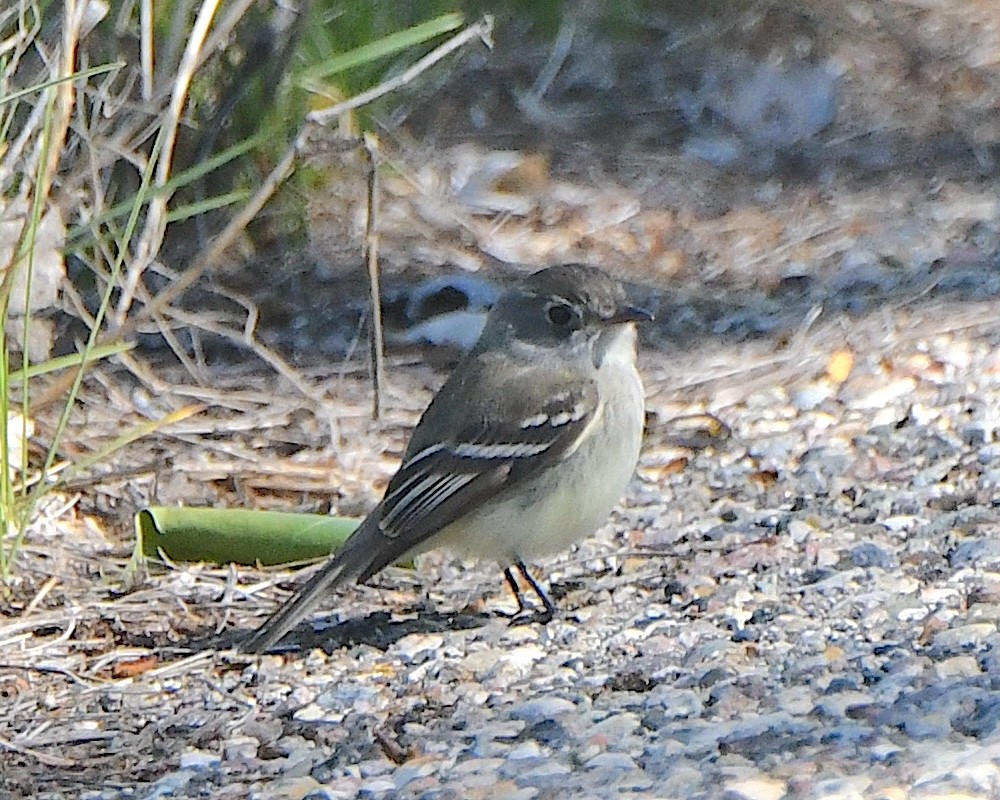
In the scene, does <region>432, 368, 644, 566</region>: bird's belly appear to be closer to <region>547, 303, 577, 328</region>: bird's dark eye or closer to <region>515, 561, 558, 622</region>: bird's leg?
<region>515, 561, 558, 622</region>: bird's leg

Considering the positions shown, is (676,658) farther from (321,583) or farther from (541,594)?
(321,583)

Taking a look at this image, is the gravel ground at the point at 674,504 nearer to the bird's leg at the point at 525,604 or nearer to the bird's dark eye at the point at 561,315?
the bird's leg at the point at 525,604

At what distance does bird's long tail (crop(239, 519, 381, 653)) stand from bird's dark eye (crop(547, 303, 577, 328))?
2.74 feet

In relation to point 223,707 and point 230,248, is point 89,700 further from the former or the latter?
point 230,248

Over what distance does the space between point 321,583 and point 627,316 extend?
1176 millimetres

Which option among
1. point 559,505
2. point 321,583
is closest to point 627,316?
point 559,505

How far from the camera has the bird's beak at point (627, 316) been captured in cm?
523

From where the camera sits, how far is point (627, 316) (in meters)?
5.27

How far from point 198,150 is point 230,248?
0.59 metres

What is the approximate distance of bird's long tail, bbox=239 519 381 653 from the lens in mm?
4652

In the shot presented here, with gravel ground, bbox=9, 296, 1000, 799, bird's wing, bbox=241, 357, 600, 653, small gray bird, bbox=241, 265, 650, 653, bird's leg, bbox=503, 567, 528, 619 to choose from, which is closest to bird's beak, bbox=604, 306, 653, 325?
small gray bird, bbox=241, 265, 650, 653

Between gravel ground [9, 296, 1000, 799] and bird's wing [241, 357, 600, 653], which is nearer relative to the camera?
gravel ground [9, 296, 1000, 799]

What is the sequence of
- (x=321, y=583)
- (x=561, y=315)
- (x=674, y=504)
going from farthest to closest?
(x=674, y=504), (x=561, y=315), (x=321, y=583)

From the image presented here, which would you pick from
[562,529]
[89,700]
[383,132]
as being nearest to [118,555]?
[89,700]
